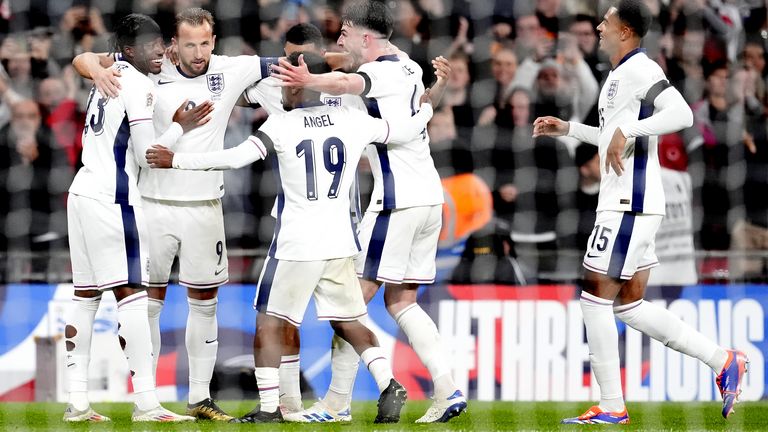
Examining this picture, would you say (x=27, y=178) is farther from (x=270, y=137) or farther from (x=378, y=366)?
(x=378, y=366)

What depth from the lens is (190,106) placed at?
6.42 metres

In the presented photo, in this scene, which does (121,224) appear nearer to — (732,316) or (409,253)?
→ (409,253)

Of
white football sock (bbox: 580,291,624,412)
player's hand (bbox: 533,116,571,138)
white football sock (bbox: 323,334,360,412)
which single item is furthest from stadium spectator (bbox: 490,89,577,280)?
white football sock (bbox: 323,334,360,412)

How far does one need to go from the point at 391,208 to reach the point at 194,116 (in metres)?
1.05

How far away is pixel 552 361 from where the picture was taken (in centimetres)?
827

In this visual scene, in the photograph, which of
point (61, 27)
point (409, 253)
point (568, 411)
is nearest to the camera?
point (409, 253)

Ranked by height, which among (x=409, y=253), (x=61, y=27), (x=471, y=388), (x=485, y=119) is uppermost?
(x=61, y=27)

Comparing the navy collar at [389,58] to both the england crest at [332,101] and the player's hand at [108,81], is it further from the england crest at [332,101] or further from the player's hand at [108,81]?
A: the player's hand at [108,81]

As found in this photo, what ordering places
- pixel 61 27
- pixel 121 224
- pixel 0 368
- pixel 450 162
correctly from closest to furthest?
1. pixel 121 224
2. pixel 0 368
3. pixel 450 162
4. pixel 61 27

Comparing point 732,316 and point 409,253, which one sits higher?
point 409,253

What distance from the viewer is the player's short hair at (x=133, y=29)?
6.16m

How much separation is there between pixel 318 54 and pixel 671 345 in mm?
2238

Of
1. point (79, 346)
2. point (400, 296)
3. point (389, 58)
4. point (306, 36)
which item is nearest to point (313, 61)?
point (306, 36)

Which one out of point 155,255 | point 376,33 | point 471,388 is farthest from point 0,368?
point 376,33
